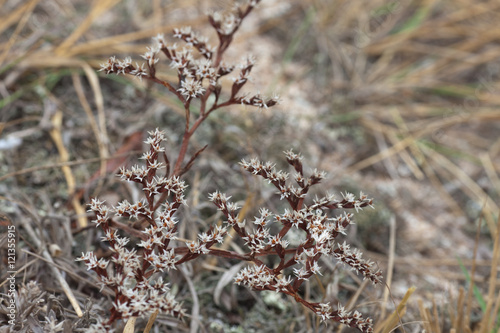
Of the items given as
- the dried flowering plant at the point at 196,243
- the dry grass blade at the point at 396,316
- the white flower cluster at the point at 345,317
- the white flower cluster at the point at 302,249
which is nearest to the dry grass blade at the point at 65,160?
the dried flowering plant at the point at 196,243

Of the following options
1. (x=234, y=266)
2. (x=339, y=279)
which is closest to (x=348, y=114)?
(x=339, y=279)

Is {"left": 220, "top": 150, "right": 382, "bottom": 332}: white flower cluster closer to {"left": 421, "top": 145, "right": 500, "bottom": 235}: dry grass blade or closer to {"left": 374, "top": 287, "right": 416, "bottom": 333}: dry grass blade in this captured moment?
{"left": 374, "top": 287, "right": 416, "bottom": 333}: dry grass blade

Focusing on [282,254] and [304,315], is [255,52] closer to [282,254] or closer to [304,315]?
[304,315]

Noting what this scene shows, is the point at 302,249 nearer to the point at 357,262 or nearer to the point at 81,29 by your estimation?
the point at 357,262

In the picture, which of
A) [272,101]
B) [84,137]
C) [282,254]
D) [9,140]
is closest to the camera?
[282,254]

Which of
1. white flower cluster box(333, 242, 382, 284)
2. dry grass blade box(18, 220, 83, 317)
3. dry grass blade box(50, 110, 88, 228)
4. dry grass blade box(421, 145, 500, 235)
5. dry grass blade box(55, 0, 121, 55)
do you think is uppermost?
dry grass blade box(55, 0, 121, 55)

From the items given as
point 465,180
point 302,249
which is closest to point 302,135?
point 465,180

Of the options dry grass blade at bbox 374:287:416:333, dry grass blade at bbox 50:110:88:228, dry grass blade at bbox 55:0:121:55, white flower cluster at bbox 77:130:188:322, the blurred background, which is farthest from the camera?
dry grass blade at bbox 55:0:121:55

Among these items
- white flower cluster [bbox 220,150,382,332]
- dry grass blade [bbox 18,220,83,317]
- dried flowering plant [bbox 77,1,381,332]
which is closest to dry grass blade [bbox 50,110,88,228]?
dry grass blade [bbox 18,220,83,317]
